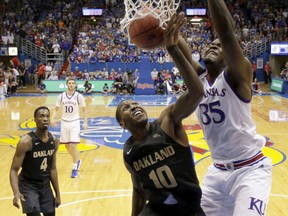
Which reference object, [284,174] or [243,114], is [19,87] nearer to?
[284,174]

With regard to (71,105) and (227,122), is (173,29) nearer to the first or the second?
(227,122)

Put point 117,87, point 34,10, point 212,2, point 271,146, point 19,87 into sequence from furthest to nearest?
point 34,10 → point 19,87 → point 117,87 → point 271,146 → point 212,2

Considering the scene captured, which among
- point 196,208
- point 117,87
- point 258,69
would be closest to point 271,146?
point 196,208

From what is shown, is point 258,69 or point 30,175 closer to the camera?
point 30,175

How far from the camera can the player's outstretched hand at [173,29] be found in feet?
8.54

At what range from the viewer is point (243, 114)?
343 centimetres

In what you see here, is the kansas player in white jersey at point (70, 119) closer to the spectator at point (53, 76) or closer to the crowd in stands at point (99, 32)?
the crowd in stands at point (99, 32)

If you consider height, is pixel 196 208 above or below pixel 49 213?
above

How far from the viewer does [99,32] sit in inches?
1101

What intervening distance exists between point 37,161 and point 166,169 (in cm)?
237

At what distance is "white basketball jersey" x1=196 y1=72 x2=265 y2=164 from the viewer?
11.2 ft

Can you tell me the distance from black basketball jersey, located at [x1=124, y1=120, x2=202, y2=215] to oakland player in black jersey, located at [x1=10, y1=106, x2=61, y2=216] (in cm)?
209

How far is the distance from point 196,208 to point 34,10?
101 feet

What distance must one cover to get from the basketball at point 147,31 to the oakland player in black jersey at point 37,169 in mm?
2405
